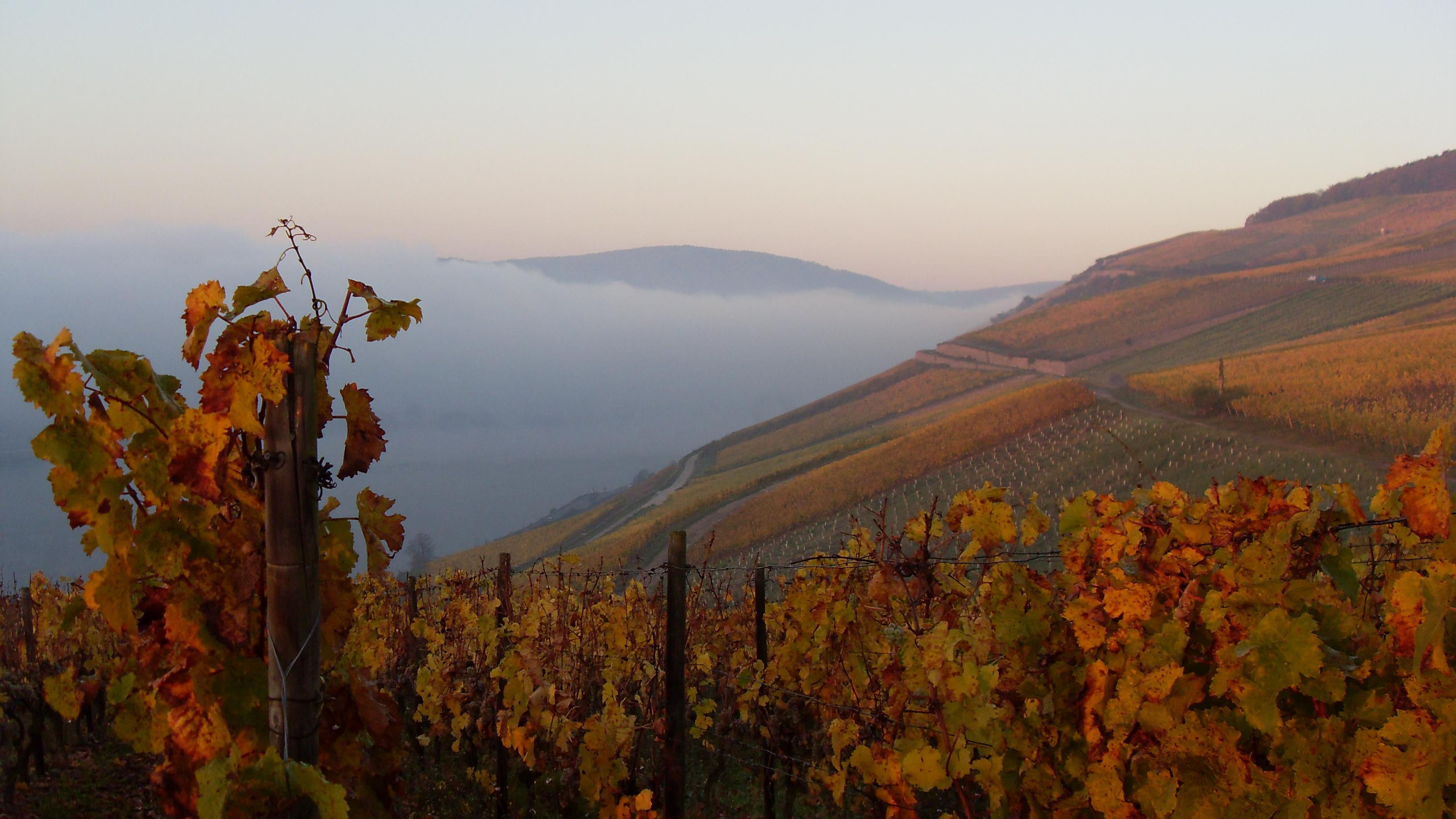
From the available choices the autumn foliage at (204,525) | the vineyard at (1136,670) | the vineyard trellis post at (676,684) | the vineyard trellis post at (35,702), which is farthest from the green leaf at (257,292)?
the vineyard trellis post at (35,702)

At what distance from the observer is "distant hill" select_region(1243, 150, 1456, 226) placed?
5271 inches

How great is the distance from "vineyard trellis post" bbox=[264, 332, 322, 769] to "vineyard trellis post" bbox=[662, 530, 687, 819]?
1982 millimetres

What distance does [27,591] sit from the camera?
29.7ft

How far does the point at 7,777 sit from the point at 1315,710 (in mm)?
8056

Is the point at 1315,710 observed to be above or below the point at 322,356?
below

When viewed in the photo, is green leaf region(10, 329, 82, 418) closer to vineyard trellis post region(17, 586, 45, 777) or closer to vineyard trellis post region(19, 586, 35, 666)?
vineyard trellis post region(17, 586, 45, 777)

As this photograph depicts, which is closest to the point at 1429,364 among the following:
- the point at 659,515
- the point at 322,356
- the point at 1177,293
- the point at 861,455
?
the point at 861,455

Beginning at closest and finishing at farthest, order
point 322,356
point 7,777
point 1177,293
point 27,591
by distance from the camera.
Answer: point 322,356 → point 7,777 → point 27,591 → point 1177,293

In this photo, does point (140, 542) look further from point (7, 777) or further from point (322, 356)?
point (7, 777)

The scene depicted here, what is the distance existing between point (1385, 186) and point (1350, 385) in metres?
144

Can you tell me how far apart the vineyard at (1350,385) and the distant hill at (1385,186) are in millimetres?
121339

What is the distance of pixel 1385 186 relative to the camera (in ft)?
454

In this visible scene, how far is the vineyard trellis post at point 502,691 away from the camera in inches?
232

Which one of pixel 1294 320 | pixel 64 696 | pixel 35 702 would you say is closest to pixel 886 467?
pixel 35 702
